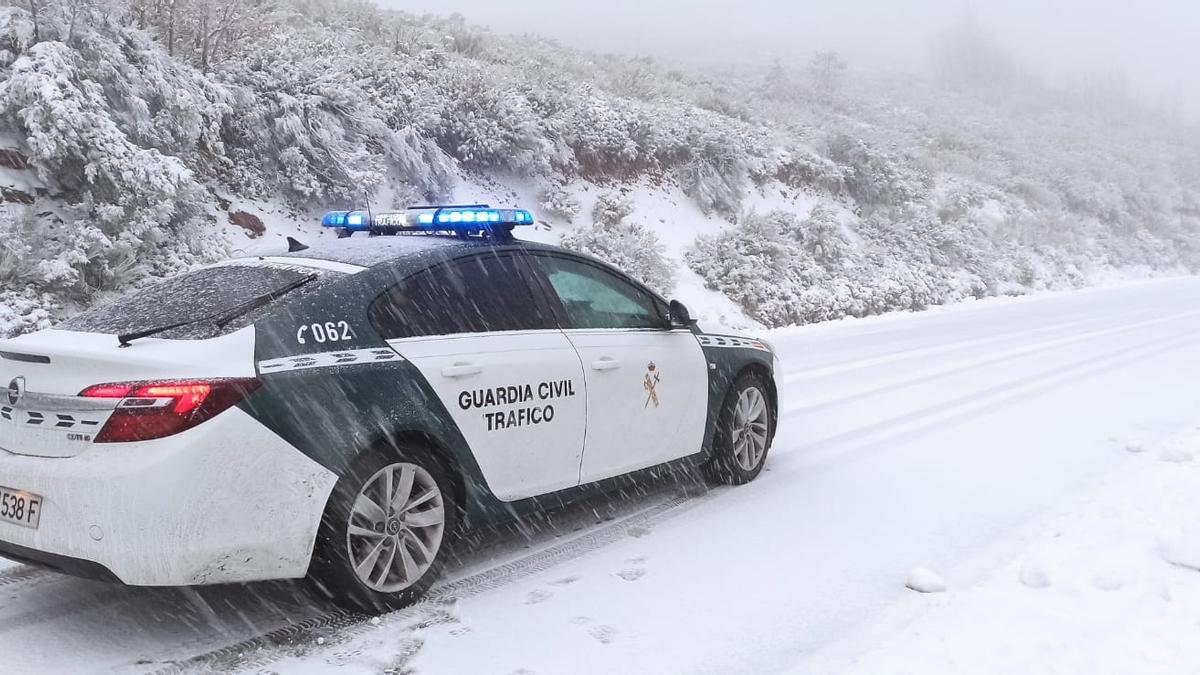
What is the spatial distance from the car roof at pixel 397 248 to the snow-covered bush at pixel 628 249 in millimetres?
8949

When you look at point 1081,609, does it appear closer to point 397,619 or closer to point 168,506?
Result: point 397,619

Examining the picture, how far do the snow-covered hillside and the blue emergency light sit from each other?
504 cm

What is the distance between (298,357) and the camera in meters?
3.46

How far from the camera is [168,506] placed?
3068mm

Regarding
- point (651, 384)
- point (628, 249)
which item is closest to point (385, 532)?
point (651, 384)

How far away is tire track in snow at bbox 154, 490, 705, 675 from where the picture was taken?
3.30 metres

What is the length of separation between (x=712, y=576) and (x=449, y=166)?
10.6 metres

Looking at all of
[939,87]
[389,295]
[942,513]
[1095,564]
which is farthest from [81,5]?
[939,87]

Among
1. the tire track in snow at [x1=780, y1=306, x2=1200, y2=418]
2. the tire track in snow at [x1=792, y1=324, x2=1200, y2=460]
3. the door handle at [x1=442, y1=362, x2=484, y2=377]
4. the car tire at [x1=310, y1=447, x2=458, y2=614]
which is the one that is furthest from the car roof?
the tire track in snow at [x1=780, y1=306, x2=1200, y2=418]

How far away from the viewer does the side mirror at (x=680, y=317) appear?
17.1ft

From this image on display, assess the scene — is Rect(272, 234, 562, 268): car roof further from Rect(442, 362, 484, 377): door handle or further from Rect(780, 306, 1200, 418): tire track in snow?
Rect(780, 306, 1200, 418): tire track in snow

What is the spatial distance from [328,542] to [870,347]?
34.0 ft

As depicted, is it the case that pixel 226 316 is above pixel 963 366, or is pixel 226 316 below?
above

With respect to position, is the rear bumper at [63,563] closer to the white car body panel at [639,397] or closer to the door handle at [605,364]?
the white car body panel at [639,397]
